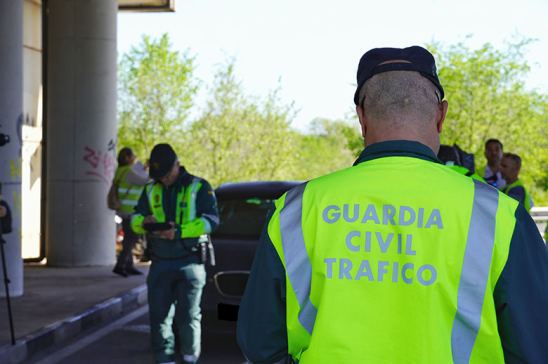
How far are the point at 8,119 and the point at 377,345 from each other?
1067 cm

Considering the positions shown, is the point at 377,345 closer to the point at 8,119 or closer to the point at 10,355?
the point at 10,355

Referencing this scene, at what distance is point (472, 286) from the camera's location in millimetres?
2307

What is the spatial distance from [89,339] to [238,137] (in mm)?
35522

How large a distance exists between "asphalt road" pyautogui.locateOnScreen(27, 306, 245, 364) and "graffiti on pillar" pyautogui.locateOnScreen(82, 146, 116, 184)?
610 cm

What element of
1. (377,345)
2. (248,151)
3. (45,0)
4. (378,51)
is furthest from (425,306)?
(248,151)

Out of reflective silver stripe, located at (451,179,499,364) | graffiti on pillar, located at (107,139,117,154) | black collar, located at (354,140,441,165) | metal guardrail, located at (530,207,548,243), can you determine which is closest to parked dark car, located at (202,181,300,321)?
black collar, located at (354,140,441,165)

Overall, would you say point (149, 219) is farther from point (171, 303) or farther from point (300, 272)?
point (300, 272)

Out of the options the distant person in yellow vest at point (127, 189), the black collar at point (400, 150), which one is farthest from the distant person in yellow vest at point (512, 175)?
the black collar at point (400, 150)

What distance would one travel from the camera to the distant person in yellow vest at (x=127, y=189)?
46.2ft

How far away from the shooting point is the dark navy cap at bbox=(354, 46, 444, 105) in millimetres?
2541

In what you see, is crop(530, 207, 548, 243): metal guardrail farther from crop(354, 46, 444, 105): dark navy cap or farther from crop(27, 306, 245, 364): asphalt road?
crop(354, 46, 444, 105): dark navy cap

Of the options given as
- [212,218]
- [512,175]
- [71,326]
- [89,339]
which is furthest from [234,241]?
[512,175]

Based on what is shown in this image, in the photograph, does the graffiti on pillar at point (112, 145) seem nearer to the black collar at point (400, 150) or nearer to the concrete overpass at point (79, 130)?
the concrete overpass at point (79, 130)

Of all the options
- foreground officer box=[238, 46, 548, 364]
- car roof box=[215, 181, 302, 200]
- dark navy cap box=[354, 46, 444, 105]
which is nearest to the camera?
foreground officer box=[238, 46, 548, 364]
